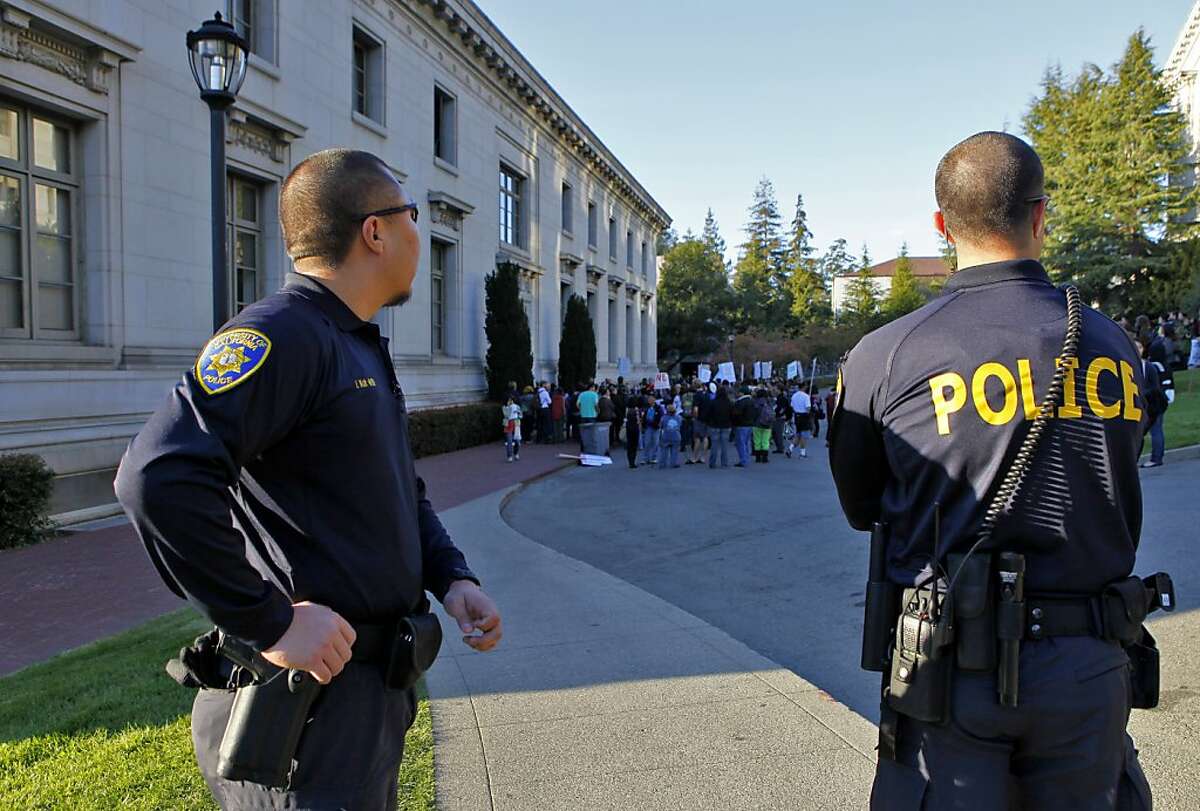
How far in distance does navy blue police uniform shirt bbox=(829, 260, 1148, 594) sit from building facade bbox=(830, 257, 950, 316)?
88.6m

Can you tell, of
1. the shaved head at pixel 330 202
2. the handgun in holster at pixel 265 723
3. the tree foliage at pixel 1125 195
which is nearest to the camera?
the handgun in holster at pixel 265 723

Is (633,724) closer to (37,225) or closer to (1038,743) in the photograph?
(1038,743)

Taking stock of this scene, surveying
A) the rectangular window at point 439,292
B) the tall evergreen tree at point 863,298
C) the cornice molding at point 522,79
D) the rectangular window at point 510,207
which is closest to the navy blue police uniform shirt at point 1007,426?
the cornice molding at point 522,79

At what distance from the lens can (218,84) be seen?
6789mm

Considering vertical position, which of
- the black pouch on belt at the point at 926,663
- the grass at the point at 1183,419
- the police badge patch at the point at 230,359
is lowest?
the grass at the point at 1183,419

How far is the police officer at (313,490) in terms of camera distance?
5.20ft

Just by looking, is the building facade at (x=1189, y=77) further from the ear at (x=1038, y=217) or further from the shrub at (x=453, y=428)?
the ear at (x=1038, y=217)

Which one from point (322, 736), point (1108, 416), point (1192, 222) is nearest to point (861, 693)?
point (1108, 416)

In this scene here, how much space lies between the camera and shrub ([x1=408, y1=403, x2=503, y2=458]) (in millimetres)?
19359

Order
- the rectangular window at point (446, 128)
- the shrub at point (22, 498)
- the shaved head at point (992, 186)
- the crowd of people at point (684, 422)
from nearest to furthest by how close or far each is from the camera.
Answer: the shaved head at point (992, 186), the shrub at point (22, 498), the crowd of people at point (684, 422), the rectangular window at point (446, 128)

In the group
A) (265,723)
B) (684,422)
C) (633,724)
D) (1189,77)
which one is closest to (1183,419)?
(684,422)

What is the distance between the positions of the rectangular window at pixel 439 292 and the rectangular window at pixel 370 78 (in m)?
4.29

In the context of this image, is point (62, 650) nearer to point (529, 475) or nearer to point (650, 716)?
point (650, 716)

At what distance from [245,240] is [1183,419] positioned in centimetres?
1908
